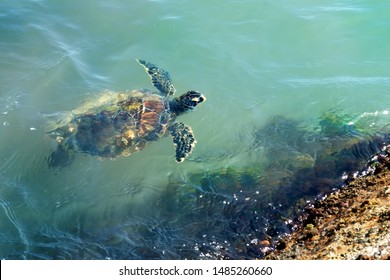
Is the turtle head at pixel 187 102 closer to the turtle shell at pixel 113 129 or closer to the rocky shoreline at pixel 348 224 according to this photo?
the turtle shell at pixel 113 129

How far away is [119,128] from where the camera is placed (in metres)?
7.23

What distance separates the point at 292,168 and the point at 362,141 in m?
1.56

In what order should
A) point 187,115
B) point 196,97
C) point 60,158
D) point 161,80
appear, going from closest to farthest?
1. point 60,158
2. point 196,97
3. point 187,115
4. point 161,80

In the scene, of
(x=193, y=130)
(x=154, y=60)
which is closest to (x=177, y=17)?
(x=154, y=60)

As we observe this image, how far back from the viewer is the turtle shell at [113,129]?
7.19 m

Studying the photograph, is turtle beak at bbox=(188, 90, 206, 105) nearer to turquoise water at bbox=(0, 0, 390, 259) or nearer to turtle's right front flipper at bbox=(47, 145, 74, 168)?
turquoise water at bbox=(0, 0, 390, 259)

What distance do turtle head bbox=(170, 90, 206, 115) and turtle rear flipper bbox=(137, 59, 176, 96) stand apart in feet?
1.59

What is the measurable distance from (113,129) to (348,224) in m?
4.66

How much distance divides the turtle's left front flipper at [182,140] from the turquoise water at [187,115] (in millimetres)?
200

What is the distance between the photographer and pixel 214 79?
349 inches

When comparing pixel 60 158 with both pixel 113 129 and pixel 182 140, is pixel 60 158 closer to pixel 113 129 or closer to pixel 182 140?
pixel 113 129

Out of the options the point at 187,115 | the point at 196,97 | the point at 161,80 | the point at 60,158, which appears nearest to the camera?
the point at 60,158

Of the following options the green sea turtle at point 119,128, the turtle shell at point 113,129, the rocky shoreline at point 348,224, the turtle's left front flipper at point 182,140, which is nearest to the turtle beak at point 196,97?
the green sea turtle at point 119,128

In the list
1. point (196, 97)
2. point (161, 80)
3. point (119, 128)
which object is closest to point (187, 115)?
point (196, 97)
